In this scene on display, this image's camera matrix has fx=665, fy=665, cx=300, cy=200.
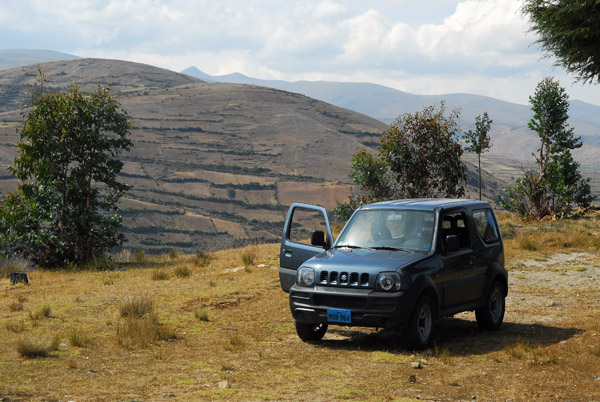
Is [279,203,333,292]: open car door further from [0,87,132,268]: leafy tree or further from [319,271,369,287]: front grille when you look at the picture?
[0,87,132,268]: leafy tree

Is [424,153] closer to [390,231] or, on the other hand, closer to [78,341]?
[390,231]

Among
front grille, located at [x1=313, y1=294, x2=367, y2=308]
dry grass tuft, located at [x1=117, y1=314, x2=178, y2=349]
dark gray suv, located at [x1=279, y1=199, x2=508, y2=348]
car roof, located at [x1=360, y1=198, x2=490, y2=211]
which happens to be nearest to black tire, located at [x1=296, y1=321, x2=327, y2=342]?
dark gray suv, located at [x1=279, y1=199, x2=508, y2=348]

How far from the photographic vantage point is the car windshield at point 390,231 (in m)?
9.24

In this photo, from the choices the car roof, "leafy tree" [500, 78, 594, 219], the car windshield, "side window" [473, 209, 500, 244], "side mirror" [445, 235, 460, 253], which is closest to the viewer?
"side mirror" [445, 235, 460, 253]

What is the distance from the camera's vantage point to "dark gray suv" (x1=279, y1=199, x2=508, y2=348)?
835 centimetres

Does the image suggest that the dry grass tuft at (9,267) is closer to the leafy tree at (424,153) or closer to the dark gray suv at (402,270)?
the leafy tree at (424,153)

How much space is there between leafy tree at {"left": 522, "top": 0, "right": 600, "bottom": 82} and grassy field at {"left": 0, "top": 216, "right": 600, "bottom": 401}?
290 inches

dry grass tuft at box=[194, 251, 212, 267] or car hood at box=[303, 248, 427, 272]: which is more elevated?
car hood at box=[303, 248, 427, 272]

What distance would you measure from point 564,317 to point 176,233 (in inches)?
4194

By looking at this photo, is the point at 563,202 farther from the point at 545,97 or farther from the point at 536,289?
the point at 536,289

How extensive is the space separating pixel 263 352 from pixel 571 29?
14556 mm

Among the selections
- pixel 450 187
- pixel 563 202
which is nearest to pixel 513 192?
pixel 563 202

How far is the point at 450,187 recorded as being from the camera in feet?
83.2

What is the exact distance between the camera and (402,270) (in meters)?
8.34
